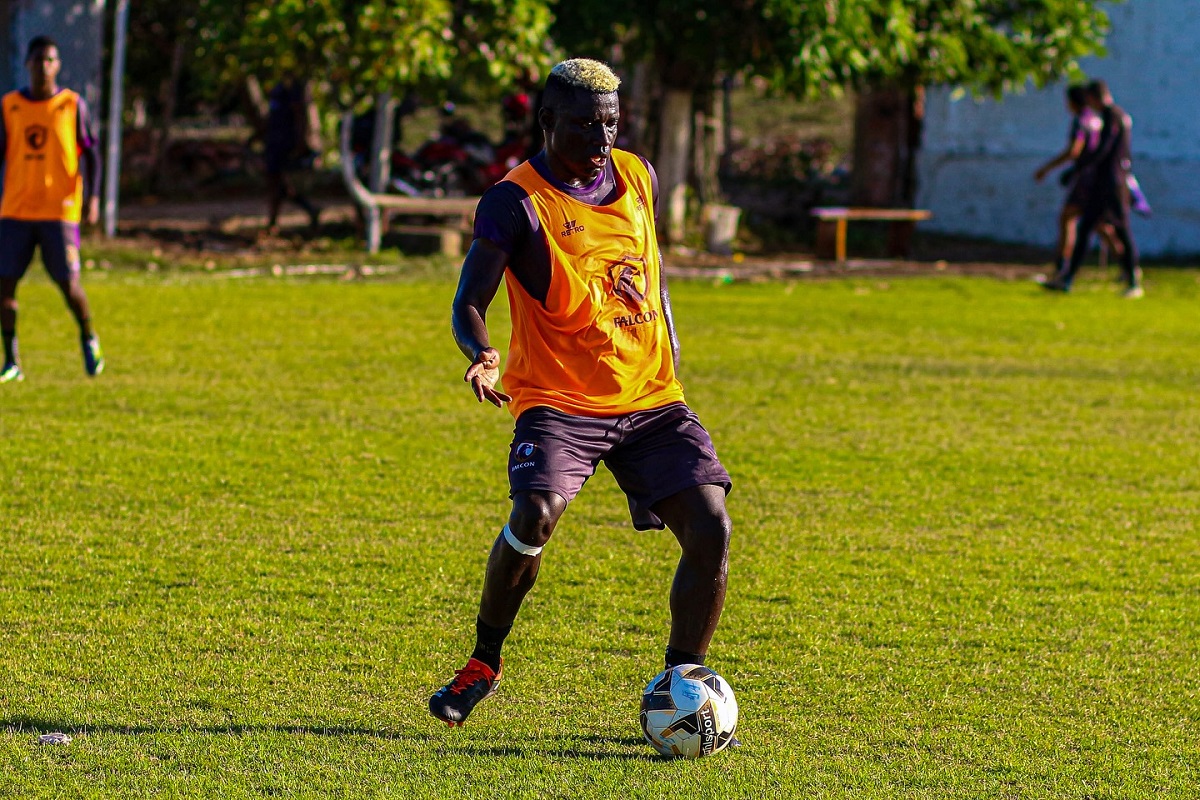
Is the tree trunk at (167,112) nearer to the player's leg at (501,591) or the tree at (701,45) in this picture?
the tree at (701,45)

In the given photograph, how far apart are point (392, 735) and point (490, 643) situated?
41cm

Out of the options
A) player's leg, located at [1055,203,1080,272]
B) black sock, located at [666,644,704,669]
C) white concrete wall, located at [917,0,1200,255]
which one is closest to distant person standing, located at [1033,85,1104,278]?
player's leg, located at [1055,203,1080,272]

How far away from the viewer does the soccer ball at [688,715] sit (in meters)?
4.60

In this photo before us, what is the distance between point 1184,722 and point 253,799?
110 inches

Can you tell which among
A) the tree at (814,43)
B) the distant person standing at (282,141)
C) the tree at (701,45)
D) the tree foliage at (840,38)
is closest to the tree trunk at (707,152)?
the tree at (814,43)

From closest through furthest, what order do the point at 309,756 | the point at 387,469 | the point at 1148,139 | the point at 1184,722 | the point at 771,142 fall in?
the point at 309,756 < the point at 1184,722 < the point at 387,469 < the point at 1148,139 < the point at 771,142

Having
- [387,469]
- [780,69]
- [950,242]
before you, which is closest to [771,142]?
[950,242]

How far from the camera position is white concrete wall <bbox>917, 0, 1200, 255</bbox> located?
23.8m

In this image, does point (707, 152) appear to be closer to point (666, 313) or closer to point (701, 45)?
point (701, 45)

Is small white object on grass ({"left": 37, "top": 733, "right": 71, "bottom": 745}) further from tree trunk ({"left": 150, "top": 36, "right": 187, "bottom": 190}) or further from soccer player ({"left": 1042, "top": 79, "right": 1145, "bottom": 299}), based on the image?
tree trunk ({"left": 150, "top": 36, "right": 187, "bottom": 190})

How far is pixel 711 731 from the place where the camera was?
181 inches

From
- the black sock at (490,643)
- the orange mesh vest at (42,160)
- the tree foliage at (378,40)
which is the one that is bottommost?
the black sock at (490,643)

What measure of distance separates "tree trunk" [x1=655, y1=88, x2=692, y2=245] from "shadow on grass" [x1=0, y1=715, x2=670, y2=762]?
16598 millimetres

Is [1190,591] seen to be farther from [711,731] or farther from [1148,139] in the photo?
[1148,139]
